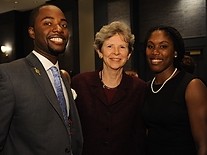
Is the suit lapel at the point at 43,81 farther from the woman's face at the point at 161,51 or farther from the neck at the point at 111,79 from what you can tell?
the woman's face at the point at 161,51

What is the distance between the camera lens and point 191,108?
75.9 inches

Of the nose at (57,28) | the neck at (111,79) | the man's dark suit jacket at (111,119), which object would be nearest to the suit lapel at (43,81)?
the nose at (57,28)

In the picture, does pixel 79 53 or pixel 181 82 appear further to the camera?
pixel 79 53

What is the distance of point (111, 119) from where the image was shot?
2.16 metres

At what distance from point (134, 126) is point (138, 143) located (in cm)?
12

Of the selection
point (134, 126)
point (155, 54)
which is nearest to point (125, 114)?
point (134, 126)

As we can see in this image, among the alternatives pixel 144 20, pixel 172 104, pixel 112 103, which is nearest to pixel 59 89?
pixel 112 103

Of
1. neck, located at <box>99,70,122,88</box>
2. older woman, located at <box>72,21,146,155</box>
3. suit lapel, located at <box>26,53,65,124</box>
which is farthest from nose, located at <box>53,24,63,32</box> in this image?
neck, located at <box>99,70,122,88</box>

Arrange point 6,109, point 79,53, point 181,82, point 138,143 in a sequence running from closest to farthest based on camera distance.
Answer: point 6,109 < point 181,82 < point 138,143 < point 79,53

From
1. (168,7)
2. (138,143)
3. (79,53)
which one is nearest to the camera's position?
(138,143)

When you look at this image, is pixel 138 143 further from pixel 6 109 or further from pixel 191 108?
pixel 6 109

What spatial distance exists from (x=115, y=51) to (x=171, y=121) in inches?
24.1

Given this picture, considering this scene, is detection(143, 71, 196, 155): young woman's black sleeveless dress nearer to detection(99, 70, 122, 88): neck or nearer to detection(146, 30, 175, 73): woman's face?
detection(146, 30, 175, 73): woman's face

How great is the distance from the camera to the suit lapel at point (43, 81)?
1545mm
